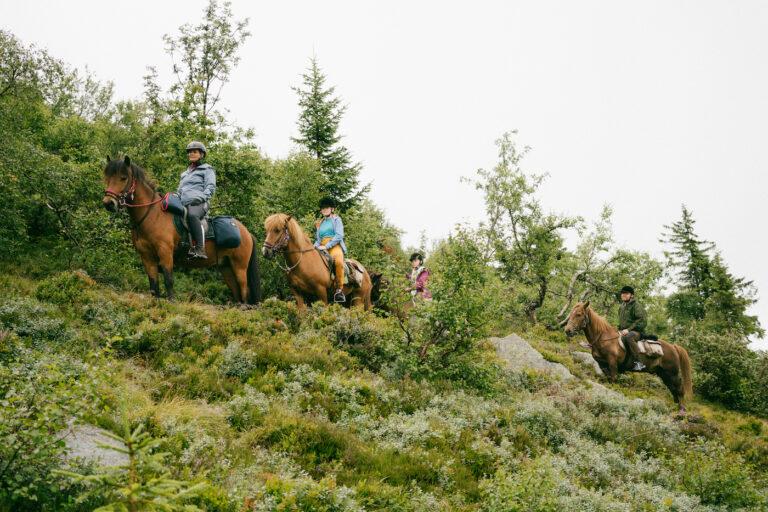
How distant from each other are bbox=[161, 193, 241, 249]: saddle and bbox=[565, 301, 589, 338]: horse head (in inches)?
392

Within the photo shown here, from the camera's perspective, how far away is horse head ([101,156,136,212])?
30.1 feet

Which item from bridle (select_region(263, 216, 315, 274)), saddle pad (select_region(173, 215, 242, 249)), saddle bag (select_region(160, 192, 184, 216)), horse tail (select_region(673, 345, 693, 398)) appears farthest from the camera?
horse tail (select_region(673, 345, 693, 398))

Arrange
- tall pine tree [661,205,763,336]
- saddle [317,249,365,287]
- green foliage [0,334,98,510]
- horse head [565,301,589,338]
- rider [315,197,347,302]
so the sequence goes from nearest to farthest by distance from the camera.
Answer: green foliage [0,334,98,510] < saddle [317,249,365,287] < rider [315,197,347,302] < horse head [565,301,589,338] < tall pine tree [661,205,763,336]

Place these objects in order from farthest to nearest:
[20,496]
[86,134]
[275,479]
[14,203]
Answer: [86,134] < [14,203] < [275,479] < [20,496]

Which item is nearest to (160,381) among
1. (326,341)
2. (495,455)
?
(326,341)

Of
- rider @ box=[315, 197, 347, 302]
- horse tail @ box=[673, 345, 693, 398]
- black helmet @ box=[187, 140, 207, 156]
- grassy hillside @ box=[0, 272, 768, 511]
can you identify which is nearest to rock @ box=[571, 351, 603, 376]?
horse tail @ box=[673, 345, 693, 398]

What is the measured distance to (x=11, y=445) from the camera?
332cm

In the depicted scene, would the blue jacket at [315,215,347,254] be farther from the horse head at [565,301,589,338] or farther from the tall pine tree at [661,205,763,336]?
the tall pine tree at [661,205,763,336]

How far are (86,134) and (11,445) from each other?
1963 centimetres

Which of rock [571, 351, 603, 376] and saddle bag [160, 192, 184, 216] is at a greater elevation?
saddle bag [160, 192, 184, 216]

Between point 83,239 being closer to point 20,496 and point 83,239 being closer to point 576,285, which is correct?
point 20,496

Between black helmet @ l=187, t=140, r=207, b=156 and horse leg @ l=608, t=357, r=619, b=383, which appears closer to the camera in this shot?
black helmet @ l=187, t=140, r=207, b=156

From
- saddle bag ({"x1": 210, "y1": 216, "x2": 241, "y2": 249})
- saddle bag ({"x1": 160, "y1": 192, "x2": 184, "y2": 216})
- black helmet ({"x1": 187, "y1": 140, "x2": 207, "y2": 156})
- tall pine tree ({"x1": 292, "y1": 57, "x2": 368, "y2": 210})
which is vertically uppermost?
tall pine tree ({"x1": 292, "y1": 57, "x2": 368, "y2": 210})

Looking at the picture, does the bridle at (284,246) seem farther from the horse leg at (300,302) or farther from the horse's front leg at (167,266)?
the horse's front leg at (167,266)
